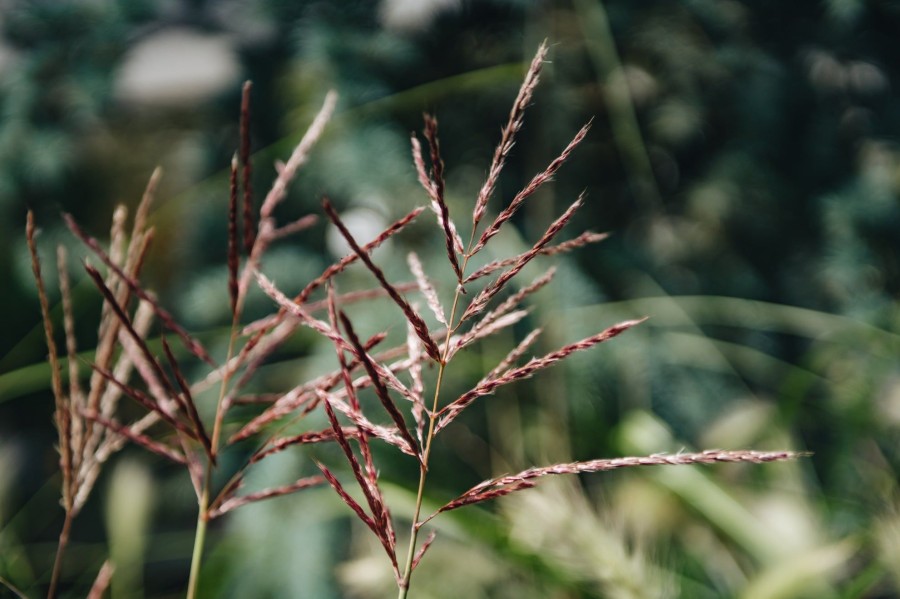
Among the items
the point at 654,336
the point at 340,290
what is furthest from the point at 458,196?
the point at 654,336

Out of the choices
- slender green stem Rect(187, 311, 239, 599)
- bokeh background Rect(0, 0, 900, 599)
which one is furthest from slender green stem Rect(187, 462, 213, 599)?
bokeh background Rect(0, 0, 900, 599)

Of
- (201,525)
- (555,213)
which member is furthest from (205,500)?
(555,213)

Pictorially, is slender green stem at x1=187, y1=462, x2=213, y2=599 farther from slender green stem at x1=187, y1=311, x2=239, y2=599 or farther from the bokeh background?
the bokeh background

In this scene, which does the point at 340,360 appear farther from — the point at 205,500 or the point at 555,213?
the point at 555,213

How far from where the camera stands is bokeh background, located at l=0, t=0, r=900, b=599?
31.0 inches

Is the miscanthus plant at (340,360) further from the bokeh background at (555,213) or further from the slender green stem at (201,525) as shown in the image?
the bokeh background at (555,213)

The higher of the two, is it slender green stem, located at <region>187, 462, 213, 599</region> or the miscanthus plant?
the miscanthus plant

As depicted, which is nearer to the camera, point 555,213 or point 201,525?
point 201,525

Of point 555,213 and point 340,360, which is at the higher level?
point 340,360

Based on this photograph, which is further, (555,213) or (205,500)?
(555,213)

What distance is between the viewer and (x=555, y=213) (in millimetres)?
991

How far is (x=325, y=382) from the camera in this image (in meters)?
0.22

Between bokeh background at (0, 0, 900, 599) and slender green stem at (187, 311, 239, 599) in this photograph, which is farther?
bokeh background at (0, 0, 900, 599)

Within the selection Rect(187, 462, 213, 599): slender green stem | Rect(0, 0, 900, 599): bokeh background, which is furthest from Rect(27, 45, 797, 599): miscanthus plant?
Rect(0, 0, 900, 599): bokeh background
